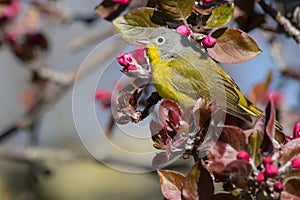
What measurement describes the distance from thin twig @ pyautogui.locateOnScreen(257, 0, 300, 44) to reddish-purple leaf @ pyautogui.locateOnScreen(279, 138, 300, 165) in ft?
2.76

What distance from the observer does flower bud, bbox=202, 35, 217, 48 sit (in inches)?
73.5

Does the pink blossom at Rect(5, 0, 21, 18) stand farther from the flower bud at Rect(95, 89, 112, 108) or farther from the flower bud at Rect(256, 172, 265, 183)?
the flower bud at Rect(256, 172, 265, 183)

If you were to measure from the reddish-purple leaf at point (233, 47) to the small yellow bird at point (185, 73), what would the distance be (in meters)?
0.06

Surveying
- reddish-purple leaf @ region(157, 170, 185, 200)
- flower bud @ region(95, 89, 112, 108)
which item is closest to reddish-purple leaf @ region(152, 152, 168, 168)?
reddish-purple leaf @ region(157, 170, 185, 200)

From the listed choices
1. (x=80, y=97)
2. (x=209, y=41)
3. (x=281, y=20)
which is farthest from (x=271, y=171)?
(x=80, y=97)

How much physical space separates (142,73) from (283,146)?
534 millimetres

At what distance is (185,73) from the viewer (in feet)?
6.94

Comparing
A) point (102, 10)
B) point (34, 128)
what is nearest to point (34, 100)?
point (34, 128)

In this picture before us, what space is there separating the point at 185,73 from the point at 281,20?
512 mm

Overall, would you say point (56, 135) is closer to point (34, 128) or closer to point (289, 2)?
point (34, 128)

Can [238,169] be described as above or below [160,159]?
above

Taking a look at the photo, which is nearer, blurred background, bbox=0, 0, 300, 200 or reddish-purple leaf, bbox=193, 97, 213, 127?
reddish-purple leaf, bbox=193, 97, 213, 127

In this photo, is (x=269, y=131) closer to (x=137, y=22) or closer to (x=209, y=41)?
(x=209, y=41)

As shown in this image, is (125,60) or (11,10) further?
(11,10)
